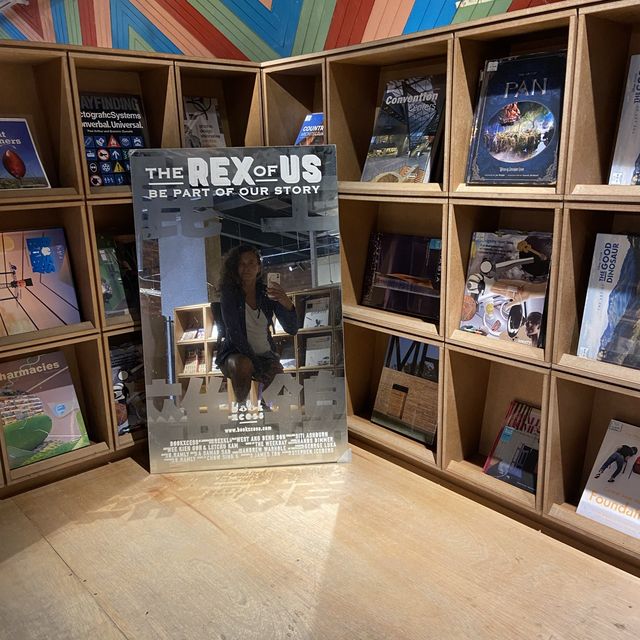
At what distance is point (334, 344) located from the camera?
254cm

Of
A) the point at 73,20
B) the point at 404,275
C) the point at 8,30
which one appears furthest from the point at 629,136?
the point at 8,30

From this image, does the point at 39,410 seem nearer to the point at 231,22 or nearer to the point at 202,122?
the point at 202,122

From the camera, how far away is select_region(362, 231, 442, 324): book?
246cm

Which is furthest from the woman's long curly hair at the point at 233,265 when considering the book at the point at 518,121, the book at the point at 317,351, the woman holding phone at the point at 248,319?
the book at the point at 518,121

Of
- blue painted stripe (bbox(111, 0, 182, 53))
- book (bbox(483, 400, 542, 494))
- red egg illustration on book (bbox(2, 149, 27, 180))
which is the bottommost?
book (bbox(483, 400, 542, 494))

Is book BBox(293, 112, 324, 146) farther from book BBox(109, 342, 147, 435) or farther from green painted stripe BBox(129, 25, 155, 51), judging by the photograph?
book BBox(109, 342, 147, 435)

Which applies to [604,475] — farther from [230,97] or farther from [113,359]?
[230,97]

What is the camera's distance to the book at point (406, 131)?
7.72ft

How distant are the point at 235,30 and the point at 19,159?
1.20 metres

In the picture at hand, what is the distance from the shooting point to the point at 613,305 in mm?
1906

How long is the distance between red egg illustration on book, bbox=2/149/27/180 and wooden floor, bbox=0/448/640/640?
1.14 meters

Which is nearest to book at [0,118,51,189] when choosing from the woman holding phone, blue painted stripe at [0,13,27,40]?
blue painted stripe at [0,13,27,40]

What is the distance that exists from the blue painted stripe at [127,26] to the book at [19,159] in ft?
2.09

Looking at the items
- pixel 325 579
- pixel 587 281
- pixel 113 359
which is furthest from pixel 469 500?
pixel 113 359
